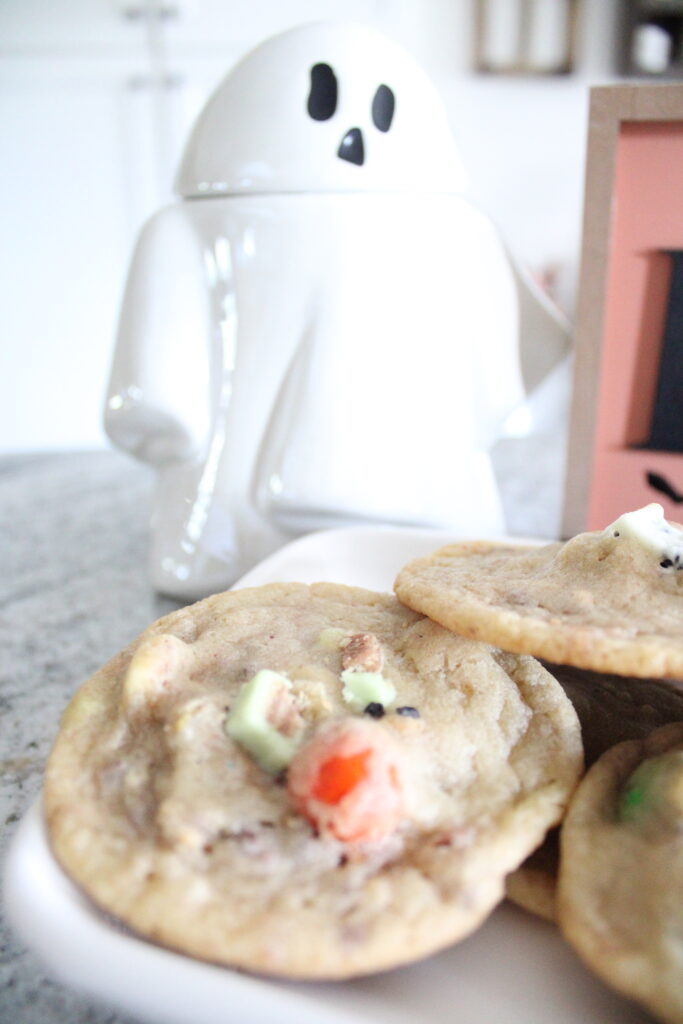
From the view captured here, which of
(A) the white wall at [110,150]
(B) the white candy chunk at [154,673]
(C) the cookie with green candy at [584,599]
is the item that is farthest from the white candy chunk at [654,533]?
(A) the white wall at [110,150]

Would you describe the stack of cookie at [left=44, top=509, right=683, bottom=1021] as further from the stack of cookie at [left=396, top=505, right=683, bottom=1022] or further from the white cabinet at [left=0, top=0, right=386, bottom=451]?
the white cabinet at [left=0, top=0, right=386, bottom=451]

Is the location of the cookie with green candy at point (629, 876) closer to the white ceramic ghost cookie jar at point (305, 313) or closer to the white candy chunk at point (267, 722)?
the white candy chunk at point (267, 722)

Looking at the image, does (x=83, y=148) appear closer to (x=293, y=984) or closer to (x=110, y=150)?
(x=110, y=150)

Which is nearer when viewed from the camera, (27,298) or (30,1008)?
(30,1008)

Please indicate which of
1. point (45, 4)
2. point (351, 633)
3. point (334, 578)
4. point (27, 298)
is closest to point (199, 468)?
point (334, 578)

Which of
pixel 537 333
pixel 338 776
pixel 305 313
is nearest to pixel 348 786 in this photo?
pixel 338 776

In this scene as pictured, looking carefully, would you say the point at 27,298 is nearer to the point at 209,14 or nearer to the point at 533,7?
the point at 209,14
